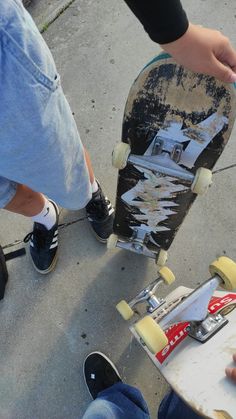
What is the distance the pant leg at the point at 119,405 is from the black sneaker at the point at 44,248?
535mm

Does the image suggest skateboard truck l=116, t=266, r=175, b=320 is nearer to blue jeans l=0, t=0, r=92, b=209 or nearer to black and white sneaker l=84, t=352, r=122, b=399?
black and white sneaker l=84, t=352, r=122, b=399

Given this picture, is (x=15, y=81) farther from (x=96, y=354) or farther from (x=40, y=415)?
(x=40, y=415)

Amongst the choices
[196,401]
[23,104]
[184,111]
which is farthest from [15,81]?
[196,401]

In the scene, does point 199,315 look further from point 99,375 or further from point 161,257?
point 99,375

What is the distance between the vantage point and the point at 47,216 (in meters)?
1.60

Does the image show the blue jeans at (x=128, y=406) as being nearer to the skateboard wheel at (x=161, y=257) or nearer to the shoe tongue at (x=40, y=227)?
the skateboard wheel at (x=161, y=257)

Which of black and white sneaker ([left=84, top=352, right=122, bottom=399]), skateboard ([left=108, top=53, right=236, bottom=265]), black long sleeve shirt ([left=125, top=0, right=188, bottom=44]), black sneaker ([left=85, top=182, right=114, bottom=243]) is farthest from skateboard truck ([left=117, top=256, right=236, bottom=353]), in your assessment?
black long sleeve shirt ([left=125, top=0, right=188, bottom=44])

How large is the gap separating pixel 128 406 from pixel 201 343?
408 mm

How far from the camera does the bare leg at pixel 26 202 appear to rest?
1.34m

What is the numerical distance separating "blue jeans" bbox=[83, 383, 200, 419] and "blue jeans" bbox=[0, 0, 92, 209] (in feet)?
2.40

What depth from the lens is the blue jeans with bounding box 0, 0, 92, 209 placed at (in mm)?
716

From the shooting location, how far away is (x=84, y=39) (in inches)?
84.0

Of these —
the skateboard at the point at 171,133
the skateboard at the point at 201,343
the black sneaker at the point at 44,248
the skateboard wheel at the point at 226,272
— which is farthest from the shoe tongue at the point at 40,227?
the skateboard wheel at the point at 226,272

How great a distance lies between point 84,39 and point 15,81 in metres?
1.53
